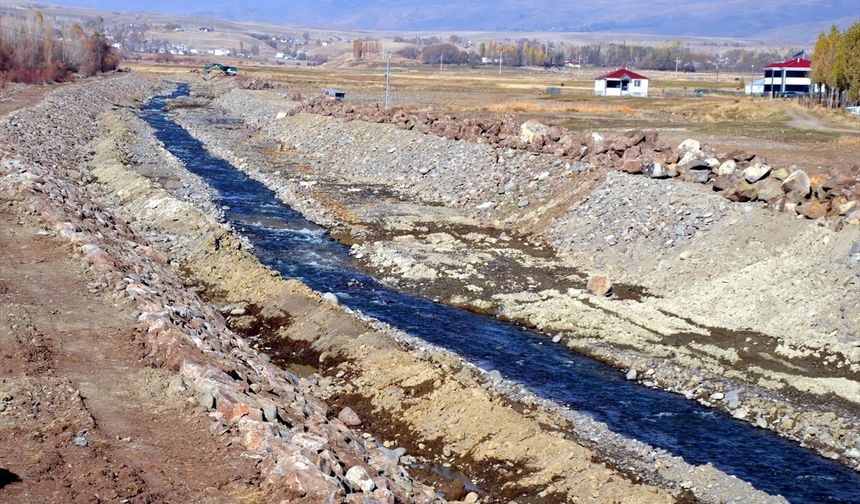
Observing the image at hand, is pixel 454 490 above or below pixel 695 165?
below

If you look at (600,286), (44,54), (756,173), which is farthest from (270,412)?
(44,54)

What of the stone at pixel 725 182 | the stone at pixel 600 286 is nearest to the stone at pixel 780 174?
the stone at pixel 725 182

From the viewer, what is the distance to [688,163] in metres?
28.2

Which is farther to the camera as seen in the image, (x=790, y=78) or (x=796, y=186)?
(x=790, y=78)

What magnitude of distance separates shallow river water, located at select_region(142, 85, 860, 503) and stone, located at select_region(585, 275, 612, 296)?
2.82 m

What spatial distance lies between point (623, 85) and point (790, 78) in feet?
58.9

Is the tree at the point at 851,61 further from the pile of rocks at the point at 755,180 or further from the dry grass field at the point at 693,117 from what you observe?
the pile of rocks at the point at 755,180

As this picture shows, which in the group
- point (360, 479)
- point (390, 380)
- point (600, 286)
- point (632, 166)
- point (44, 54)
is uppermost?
point (44, 54)

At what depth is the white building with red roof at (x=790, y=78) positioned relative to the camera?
327 ft

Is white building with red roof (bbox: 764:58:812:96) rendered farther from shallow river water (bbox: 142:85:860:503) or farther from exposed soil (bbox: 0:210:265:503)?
exposed soil (bbox: 0:210:265:503)

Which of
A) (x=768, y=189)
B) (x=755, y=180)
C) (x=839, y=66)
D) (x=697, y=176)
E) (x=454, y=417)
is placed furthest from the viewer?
(x=839, y=66)

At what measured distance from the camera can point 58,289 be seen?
17.2 metres

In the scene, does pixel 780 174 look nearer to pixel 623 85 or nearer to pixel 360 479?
pixel 360 479

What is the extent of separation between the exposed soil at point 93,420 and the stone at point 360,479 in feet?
3.77
